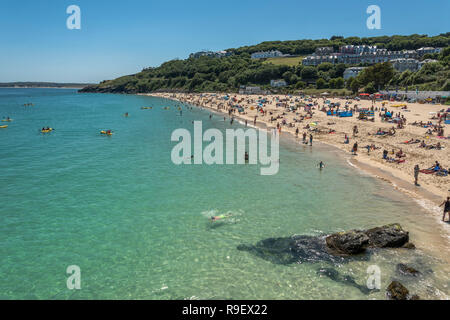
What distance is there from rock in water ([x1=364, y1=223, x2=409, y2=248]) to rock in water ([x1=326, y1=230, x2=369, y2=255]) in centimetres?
62

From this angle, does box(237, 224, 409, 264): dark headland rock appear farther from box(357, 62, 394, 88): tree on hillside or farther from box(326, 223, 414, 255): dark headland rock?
box(357, 62, 394, 88): tree on hillside

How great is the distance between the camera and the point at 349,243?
13.1 m

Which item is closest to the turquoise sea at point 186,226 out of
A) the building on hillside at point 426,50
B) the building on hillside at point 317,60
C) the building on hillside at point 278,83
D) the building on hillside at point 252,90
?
the building on hillside at point 252,90

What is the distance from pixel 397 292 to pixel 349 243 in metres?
2.99

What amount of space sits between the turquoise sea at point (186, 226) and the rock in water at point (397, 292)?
32cm

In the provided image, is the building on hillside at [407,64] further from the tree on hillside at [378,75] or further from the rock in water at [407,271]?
the rock in water at [407,271]

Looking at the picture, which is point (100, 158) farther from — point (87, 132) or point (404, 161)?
point (404, 161)

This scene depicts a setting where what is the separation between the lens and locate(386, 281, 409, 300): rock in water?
33.4 ft

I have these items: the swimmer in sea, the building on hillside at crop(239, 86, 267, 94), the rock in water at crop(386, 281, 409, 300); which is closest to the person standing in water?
the swimmer in sea

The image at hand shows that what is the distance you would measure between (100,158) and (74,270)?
20714 mm

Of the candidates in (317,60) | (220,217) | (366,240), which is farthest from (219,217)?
(317,60)

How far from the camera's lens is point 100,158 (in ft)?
103
